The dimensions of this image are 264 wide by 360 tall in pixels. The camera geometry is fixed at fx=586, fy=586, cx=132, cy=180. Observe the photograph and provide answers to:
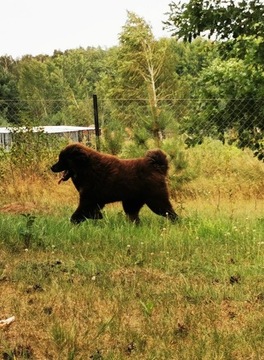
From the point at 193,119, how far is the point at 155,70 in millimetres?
33328

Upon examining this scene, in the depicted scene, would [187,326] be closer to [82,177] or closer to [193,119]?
[82,177]

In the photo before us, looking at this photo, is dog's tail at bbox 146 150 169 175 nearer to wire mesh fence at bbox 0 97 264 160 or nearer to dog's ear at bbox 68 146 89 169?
dog's ear at bbox 68 146 89 169

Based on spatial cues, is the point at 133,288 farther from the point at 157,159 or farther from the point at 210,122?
the point at 210,122

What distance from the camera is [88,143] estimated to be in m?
13.9

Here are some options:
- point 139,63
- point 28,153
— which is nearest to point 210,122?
point 28,153

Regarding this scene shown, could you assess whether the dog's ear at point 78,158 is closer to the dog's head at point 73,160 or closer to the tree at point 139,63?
the dog's head at point 73,160

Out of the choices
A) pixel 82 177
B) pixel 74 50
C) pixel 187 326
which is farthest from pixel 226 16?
pixel 74 50

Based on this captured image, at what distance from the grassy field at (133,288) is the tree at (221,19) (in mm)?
2477

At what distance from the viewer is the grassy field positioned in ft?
10.8

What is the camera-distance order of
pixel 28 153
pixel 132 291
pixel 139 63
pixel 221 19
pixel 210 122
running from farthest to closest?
pixel 139 63
pixel 210 122
pixel 28 153
pixel 221 19
pixel 132 291

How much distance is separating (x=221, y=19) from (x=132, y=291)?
14.5ft

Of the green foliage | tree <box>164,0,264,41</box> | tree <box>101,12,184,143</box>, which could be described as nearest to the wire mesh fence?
the green foliage

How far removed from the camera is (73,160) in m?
8.02

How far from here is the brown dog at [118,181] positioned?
778 centimetres
